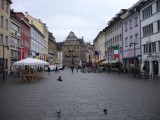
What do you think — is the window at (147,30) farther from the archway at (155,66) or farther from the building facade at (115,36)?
the building facade at (115,36)

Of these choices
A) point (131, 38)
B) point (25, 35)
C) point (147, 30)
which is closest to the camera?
point (147, 30)

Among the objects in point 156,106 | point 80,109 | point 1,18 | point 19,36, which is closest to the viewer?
point 80,109

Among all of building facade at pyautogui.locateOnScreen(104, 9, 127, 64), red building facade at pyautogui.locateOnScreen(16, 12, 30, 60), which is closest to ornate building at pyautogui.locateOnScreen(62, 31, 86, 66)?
building facade at pyautogui.locateOnScreen(104, 9, 127, 64)

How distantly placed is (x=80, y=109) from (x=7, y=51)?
38.6m

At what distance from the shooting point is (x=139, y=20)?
49.2 metres

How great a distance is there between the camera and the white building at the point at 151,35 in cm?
4109

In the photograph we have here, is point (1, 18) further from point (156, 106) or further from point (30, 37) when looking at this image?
point (156, 106)

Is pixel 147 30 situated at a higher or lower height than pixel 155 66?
higher

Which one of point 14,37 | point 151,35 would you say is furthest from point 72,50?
point 151,35

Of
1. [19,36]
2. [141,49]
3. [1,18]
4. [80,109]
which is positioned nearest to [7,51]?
[1,18]

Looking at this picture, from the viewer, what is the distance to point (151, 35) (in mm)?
43219

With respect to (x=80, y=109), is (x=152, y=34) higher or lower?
higher

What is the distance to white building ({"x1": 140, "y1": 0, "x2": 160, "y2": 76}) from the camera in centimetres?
4109

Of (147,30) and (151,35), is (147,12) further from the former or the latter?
(151,35)
